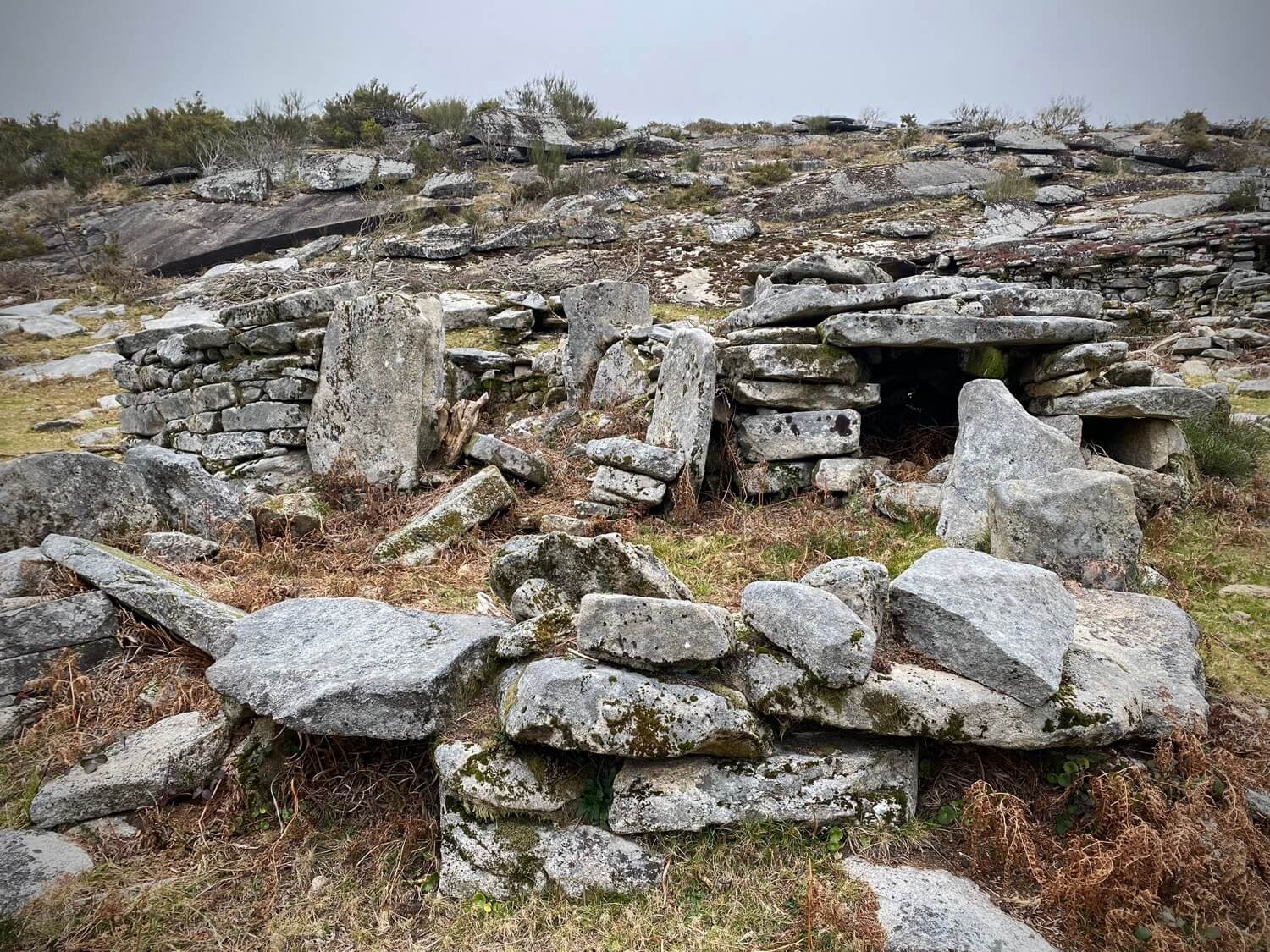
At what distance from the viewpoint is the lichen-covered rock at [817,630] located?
279 centimetres

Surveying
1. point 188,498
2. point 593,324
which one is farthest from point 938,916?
point 593,324

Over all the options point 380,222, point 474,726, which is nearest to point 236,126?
point 380,222

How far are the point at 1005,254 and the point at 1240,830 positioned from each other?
1376 centimetres

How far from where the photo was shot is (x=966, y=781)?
2.96 metres

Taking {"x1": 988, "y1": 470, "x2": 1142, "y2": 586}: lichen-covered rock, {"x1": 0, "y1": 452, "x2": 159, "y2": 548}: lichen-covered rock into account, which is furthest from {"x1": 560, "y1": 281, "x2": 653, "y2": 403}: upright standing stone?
{"x1": 988, "y1": 470, "x2": 1142, "y2": 586}: lichen-covered rock

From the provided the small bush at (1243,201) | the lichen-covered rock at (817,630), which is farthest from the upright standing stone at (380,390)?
the small bush at (1243,201)

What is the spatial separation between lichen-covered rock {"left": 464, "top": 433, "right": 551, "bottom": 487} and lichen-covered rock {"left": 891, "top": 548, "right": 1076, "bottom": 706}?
4.07 meters

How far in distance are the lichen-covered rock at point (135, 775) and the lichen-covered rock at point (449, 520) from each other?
2.14m

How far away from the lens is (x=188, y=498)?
5.64 meters

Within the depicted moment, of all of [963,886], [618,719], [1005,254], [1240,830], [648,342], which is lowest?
[963,886]

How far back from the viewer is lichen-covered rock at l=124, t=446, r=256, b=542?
5586 mm

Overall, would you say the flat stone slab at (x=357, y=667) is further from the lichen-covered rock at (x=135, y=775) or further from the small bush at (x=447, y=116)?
the small bush at (x=447, y=116)

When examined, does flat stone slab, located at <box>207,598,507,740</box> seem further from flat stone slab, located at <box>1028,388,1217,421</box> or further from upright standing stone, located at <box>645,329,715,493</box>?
flat stone slab, located at <box>1028,388,1217,421</box>

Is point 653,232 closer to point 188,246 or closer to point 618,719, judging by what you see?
point 188,246
